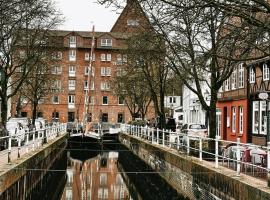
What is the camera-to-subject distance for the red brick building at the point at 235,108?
125ft

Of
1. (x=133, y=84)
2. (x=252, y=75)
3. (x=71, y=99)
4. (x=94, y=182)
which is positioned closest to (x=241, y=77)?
(x=252, y=75)

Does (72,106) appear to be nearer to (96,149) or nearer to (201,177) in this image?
(96,149)

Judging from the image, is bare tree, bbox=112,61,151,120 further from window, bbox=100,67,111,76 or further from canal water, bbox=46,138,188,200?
window, bbox=100,67,111,76

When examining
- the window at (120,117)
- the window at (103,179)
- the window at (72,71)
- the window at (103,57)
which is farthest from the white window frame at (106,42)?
Result: the window at (103,179)

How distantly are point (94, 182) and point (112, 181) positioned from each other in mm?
1061

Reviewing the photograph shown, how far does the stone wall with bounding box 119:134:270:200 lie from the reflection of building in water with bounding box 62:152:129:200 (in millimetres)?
2128

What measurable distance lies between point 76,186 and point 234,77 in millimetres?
21242

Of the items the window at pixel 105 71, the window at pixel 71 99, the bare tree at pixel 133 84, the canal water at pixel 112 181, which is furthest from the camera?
the window at pixel 105 71

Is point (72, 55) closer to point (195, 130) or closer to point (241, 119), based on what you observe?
point (241, 119)

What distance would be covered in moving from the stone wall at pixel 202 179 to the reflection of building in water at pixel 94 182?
2128 mm

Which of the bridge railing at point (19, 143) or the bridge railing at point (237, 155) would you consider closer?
the bridge railing at point (237, 155)

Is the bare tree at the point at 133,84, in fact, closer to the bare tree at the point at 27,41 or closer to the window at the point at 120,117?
the bare tree at the point at 27,41

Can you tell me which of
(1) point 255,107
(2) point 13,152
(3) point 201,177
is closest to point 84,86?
(1) point 255,107

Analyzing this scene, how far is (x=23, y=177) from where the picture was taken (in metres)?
19.2
